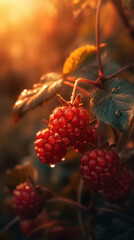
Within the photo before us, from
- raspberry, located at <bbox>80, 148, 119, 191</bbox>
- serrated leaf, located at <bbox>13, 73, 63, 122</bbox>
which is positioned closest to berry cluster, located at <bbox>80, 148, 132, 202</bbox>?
raspberry, located at <bbox>80, 148, 119, 191</bbox>

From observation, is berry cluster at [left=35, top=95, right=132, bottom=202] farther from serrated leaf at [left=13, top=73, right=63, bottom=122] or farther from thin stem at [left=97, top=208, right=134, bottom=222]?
thin stem at [left=97, top=208, right=134, bottom=222]

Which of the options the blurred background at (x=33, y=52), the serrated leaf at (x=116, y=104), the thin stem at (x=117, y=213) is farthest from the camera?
the blurred background at (x=33, y=52)

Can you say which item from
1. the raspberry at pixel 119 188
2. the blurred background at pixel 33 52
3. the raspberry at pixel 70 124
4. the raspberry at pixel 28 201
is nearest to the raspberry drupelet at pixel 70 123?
the raspberry at pixel 70 124

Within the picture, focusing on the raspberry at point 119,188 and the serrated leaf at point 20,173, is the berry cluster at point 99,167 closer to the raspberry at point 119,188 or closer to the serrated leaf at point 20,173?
the raspberry at point 119,188

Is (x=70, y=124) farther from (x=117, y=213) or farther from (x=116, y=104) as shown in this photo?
(x=117, y=213)

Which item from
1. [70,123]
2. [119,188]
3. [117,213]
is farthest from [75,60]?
[117,213]
